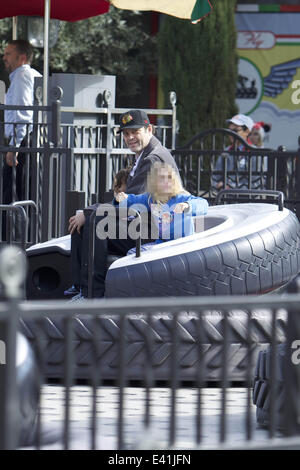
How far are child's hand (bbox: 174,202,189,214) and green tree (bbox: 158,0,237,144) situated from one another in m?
11.1

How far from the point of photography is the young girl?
6.27m

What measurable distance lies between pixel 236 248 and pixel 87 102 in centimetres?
426

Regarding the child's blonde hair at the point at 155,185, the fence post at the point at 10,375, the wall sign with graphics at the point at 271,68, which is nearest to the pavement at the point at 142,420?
the fence post at the point at 10,375

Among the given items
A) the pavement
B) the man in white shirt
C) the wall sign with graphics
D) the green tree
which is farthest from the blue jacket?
the wall sign with graphics

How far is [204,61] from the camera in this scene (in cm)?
1747

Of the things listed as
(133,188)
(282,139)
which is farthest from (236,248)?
(282,139)

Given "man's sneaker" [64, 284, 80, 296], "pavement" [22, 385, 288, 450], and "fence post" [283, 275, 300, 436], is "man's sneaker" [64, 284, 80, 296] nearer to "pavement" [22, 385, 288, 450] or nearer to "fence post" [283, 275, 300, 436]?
"pavement" [22, 385, 288, 450]

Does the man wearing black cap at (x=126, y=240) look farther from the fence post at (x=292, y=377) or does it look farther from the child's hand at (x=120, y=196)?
the fence post at (x=292, y=377)

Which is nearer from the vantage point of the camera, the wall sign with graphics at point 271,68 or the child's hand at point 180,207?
the child's hand at point 180,207

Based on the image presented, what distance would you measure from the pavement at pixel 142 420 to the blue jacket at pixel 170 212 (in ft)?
3.87

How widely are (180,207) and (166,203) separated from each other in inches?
4.9

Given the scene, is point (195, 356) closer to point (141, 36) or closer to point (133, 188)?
point (133, 188)

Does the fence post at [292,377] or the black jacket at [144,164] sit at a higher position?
the black jacket at [144,164]

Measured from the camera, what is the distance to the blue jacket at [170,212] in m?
6.29
